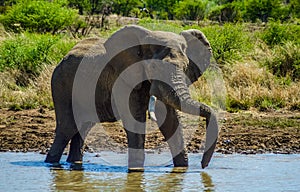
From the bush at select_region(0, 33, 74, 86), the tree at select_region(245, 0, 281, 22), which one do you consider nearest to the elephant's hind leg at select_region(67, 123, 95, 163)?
the bush at select_region(0, 33, 74, 86)

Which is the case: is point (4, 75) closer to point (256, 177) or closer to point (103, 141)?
point (103, 141)

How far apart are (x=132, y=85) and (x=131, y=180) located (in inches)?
44.7

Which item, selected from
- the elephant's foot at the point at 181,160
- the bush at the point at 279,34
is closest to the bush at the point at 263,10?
the bush at the point at 279,34

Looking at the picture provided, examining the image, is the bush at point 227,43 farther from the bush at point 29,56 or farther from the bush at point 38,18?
the bush at point 38,18

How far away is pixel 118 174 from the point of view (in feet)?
29.6

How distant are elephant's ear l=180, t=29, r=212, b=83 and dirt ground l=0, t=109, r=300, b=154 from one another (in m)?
1.80

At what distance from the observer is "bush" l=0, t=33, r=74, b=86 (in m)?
17.3

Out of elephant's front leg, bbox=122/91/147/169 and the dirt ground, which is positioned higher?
elephant's front leg, bbox=122/91/147/169

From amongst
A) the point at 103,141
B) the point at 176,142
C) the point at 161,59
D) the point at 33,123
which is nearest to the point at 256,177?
the point at 176,142

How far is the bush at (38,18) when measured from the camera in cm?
2788

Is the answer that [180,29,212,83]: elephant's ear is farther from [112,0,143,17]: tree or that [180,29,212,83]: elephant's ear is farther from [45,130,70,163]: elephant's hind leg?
[112,0,143,17]: tree

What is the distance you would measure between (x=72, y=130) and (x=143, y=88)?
1.33 m

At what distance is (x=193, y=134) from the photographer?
11.8 m

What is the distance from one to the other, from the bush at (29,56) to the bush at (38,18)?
8732mm
